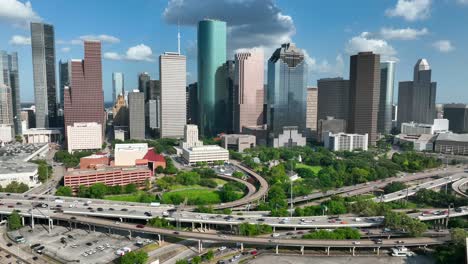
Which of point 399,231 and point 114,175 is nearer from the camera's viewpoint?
point 399,231

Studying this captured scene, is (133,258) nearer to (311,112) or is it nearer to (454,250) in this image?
(454,250)

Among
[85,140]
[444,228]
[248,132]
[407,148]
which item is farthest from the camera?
[248,132]

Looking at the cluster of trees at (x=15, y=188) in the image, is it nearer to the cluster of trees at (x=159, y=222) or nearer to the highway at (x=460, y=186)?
Result: the cluster of trees at (x=159, y=222)

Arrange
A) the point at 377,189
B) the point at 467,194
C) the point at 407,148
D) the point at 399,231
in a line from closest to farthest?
the point at 399,231 < the point at 467,194 < the point at 377,189 < the point at 407,148

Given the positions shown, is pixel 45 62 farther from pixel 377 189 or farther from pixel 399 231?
pixel 399 231

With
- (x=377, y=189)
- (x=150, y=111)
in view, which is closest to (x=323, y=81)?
(x=150, y=111)

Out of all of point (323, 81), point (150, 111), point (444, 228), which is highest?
point (323, 81)
